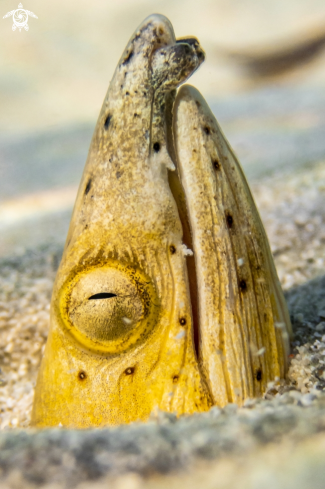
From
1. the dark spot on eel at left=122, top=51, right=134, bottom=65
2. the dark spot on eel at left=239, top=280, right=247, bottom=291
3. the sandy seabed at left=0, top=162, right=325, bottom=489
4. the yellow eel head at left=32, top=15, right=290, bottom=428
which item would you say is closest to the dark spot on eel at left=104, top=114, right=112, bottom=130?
the yellow eel head at left=32, top=15, right=290, bottom=428

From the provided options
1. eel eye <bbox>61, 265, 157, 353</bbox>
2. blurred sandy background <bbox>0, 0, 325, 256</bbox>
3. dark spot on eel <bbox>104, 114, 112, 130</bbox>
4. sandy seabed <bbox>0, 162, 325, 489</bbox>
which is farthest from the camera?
blurred sandy background <bbox>0, 0, 325, 256</bbox>

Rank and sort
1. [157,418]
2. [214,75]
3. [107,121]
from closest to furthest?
[157,418], [107,121], [214,75]

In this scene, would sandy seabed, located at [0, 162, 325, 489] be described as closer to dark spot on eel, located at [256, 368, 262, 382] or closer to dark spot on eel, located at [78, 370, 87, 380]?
dark spot on eel, located at [256, 368, 262, 382]

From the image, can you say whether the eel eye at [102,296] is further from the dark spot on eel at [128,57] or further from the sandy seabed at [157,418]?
the dark spot on eel at [128,57]

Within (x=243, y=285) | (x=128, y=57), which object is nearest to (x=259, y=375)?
(x=243, y=285)

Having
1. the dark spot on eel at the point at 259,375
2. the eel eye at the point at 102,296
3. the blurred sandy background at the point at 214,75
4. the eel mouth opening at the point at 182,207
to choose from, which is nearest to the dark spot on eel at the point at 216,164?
the eel mouth opening at the point at 182,207

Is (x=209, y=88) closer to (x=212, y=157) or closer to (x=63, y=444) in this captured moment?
(x=212, y=157)

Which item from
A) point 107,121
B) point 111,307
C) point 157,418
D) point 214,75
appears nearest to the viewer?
point 157,418

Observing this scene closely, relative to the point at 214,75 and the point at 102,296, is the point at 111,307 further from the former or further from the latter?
the point at 214,75
